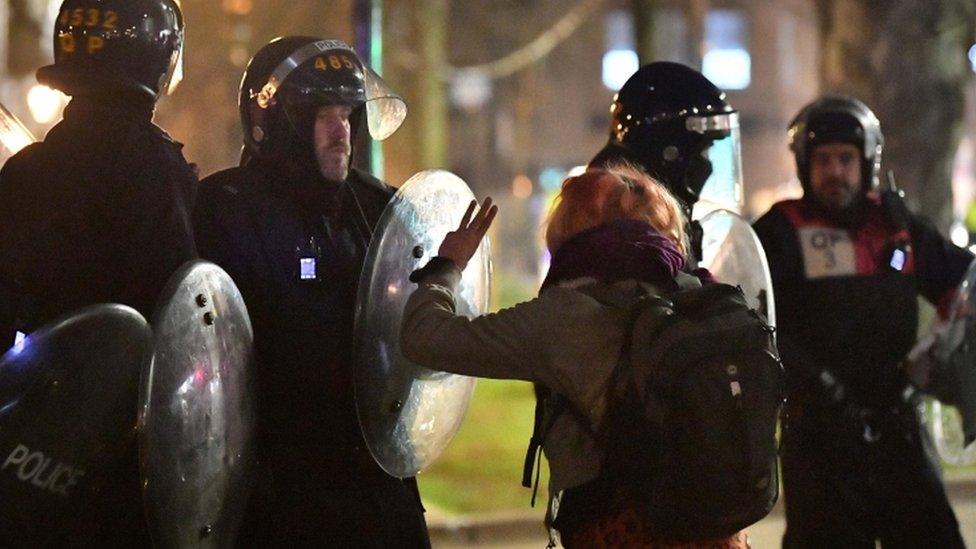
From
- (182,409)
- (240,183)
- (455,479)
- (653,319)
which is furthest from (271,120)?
(455,479)

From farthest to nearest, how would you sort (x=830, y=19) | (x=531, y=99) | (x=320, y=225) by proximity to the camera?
(x=531, y=99) → (x=830, y=19) → (x=320, y=225)

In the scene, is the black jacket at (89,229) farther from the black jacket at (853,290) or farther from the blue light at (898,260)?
the blue light at (898,260)

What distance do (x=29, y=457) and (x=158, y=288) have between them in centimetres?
57

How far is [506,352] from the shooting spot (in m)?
3.48

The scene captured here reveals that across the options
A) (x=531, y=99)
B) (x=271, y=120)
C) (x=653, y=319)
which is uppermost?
(x=271, y=120)

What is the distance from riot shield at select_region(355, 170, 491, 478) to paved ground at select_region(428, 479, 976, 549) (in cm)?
522

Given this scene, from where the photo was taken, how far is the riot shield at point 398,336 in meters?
3.95

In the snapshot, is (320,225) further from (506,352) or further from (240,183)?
(506,352)

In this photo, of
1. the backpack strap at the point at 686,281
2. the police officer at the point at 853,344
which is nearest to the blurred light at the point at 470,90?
the police officer at the point at 853,344

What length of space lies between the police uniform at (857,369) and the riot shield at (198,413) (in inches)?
80.8

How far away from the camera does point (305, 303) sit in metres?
4.00

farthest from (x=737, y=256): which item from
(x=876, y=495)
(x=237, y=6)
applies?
(x=237, y=6)

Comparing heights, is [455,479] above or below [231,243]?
below

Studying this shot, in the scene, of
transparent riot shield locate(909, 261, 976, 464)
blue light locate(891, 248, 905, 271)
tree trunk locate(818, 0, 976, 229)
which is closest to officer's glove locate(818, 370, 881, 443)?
transparent riot shield locate(909, 261, 976, 464)
